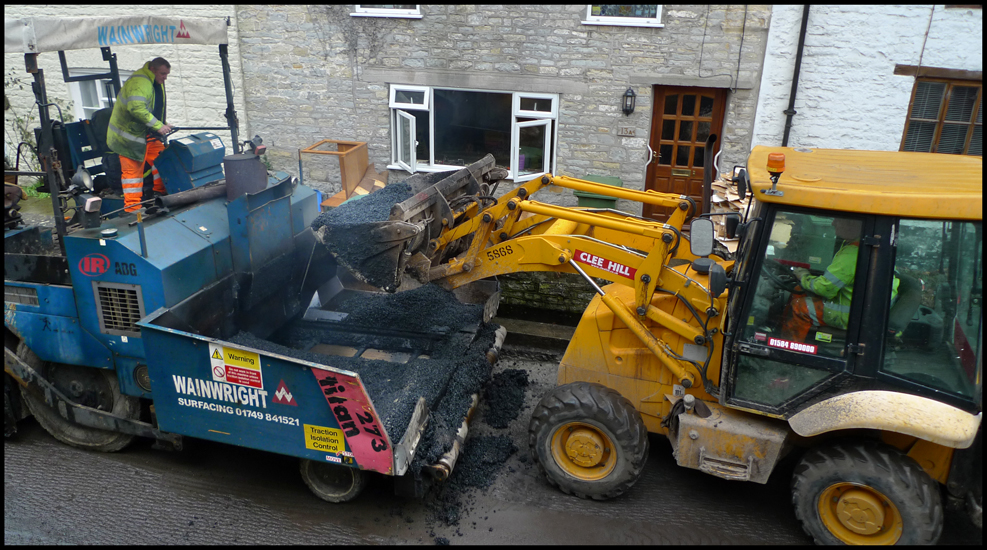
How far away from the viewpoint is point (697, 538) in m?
4.57

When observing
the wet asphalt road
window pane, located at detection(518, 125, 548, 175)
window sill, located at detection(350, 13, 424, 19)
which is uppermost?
window sill, located at detection(350, 13, 424, 19)

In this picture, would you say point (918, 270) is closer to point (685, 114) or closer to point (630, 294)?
point (630, 294)

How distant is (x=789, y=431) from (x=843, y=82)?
7186 mm

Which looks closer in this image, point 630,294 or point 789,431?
point 789,431

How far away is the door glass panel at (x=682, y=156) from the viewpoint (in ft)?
35.0

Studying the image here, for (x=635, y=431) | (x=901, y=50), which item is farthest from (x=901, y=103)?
(x=635, y=431)

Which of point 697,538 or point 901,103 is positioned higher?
point 901,103

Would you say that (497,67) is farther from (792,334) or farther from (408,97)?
(792,334)

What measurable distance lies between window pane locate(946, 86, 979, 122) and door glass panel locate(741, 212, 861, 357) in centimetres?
759

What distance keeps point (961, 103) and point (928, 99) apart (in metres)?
0.43

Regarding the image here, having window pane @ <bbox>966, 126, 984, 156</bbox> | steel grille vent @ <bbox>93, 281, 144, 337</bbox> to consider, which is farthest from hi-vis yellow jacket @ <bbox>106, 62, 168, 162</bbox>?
window pane @ <bbox>966, 126, 984, 156</bbox>

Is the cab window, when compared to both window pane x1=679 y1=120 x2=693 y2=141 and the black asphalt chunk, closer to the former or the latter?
the black asphalt chunk

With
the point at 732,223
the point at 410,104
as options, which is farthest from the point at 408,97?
the point at 732,223

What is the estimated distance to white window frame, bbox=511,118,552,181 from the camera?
35.6 feet
